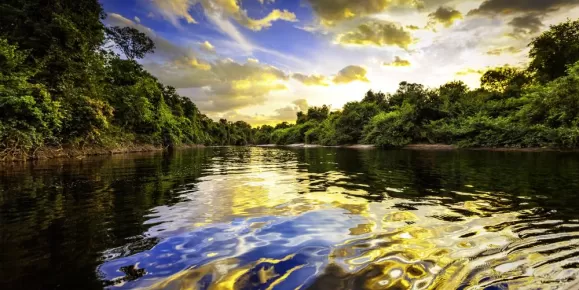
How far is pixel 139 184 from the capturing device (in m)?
10.7

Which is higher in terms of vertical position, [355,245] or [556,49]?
[556,49]

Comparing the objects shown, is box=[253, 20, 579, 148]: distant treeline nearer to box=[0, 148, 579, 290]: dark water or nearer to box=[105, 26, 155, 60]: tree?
box=[0, 148, 579, 290]: dark water

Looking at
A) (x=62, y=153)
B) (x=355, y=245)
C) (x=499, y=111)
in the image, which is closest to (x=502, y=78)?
(x=499, y=111)

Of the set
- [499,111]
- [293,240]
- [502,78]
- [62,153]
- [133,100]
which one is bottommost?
[293,240]

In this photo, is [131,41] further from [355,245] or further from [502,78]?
[502,78]

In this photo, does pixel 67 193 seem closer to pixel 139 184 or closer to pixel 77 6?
pixel 139 184

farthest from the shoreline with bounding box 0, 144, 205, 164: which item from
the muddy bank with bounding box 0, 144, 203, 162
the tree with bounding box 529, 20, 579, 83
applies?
the tree with bounding box 529, 20, 579, 83

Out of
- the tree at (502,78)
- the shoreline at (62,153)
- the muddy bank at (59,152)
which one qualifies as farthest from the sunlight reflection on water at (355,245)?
the tree at (502,78)

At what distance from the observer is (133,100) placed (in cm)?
4169

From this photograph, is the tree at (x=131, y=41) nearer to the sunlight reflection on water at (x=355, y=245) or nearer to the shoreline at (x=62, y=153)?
the shoreline at (x=62, y=153)

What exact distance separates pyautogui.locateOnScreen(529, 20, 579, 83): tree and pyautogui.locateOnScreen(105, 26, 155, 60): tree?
6766 centimetres

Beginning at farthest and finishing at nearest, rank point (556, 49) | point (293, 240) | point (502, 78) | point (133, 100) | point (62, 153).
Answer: point (502, 78) < point (556, 49) < point (133, 100) < point (62, 153) < point (293, 240)

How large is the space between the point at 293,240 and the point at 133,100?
144 feet

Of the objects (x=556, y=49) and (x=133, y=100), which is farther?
(x=556, y=49)
